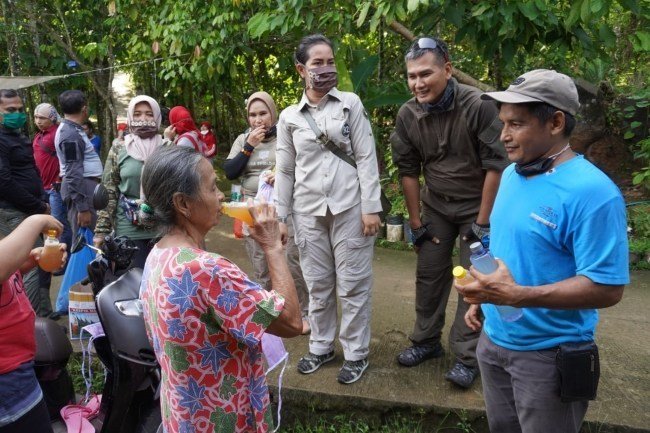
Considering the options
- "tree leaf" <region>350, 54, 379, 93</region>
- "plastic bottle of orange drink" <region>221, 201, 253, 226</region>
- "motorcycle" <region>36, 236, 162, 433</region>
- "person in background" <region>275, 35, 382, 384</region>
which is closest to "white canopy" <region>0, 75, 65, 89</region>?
"tree leaf" <region>350, 54, 379, 93</region>

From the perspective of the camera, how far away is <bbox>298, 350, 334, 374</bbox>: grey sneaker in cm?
318

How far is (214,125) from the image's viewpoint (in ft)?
41.5

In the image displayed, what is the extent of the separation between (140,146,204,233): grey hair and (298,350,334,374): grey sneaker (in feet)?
5.66

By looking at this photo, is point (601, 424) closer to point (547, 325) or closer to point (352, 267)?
point (547, 325)

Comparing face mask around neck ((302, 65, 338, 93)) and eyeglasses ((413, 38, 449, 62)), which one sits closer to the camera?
eyeglasses ((413, 38, 449, 62))

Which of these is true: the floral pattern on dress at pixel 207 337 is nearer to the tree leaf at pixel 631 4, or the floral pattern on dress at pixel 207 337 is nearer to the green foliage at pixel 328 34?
the green foliage at pixel 328 34

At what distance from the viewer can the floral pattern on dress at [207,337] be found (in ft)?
5.10

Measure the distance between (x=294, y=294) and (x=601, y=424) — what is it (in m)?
1.85

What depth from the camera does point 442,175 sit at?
120 inches

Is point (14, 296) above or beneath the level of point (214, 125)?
above

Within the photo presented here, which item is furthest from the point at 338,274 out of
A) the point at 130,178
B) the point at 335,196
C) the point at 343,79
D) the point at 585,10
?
the point at 343,79

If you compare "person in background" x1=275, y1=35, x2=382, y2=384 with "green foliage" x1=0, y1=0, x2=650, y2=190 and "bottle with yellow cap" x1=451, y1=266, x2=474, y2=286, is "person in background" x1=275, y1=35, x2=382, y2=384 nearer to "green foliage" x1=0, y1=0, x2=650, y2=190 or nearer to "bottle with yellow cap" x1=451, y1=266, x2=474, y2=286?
"green foliage" x1=0, y1=0, x2=650, y2=190

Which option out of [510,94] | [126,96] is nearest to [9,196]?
[510,94]

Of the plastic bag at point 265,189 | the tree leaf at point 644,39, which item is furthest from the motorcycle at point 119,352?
the tree leaf at point 644,39
